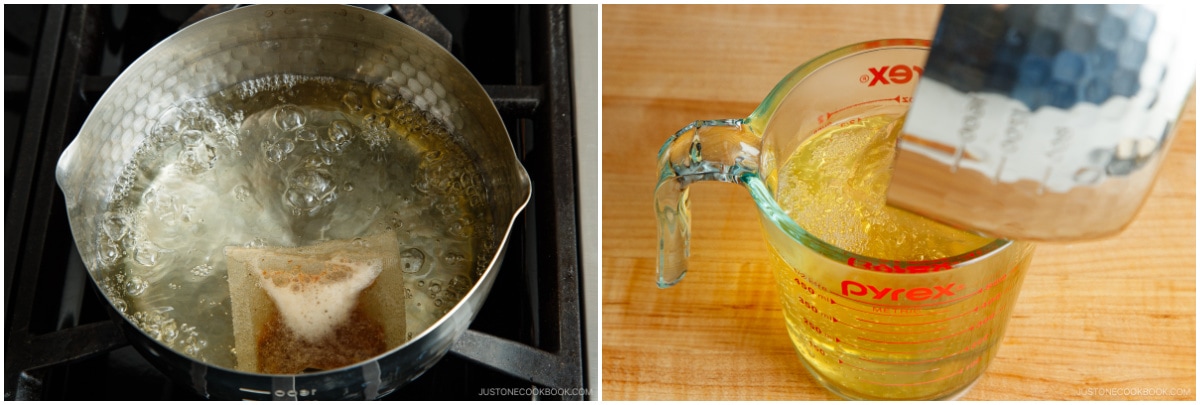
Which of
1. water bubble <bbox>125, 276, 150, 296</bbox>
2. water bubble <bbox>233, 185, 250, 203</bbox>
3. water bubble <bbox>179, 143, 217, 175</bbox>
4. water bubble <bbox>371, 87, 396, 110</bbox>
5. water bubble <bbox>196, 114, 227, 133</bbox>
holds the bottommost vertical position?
water bubble <bbox>125, 276, 150, 296</bbox>

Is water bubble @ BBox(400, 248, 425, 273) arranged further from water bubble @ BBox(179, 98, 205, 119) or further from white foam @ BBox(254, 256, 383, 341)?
water bubble @ BBox(179, 98, 205, 119)

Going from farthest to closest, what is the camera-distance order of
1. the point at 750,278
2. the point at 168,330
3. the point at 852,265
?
the point at 750,278 → the point at 168,330 → the point at 852,265

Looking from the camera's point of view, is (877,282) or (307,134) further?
(307,134)

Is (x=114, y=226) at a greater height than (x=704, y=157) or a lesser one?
lesser

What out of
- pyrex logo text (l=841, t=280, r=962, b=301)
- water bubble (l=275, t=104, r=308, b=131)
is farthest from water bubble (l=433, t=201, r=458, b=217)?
pyrex logo text (l=841, t=280, r=962, b=301)

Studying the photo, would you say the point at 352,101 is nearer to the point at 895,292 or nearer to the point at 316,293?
the point at 316,293

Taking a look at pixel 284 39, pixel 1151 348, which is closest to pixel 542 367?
pixel 284 39

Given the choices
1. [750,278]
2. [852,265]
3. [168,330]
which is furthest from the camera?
[750,278]

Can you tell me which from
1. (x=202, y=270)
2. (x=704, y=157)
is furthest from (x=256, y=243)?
(x=704, y=157)
